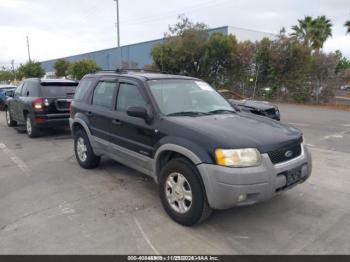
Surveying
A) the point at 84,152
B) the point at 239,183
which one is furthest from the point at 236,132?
the point at 84,152

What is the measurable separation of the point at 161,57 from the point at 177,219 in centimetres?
2624

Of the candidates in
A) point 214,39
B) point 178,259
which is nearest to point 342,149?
point 178,259

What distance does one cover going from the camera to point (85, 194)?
4.68 metres

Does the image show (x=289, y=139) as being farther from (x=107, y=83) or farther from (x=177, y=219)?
(x=107, y=83)

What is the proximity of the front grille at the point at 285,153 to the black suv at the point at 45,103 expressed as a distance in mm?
7058

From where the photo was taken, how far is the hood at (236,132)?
3.30 metres

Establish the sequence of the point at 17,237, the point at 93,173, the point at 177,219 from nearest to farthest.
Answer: the point at 17,237 < the point at 177,219 < the point at 93,173

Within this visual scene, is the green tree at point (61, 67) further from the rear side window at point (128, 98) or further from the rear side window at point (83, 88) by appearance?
the rear side window at point (128, 98)

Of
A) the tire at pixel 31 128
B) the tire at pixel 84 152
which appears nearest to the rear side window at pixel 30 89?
the tire at pixel 31 128

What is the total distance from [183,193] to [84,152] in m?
2.96

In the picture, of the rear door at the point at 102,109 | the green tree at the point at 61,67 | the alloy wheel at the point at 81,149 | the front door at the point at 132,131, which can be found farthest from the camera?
the green tree at the point at 61,67

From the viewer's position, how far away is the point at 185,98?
14.8 ft

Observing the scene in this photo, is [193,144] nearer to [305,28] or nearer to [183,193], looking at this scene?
[183,193]

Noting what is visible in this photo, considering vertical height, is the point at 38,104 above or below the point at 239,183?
above
